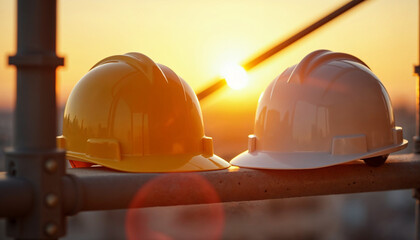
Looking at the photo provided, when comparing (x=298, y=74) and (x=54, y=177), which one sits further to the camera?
(x=298, y=74)

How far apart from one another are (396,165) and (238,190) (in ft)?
4.64

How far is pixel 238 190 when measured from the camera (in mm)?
3383

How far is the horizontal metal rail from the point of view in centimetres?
280

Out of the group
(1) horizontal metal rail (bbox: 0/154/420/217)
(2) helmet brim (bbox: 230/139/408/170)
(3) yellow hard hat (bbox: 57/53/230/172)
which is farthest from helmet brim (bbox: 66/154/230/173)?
(2) helmet brim (bbox: 230/139/408/170)

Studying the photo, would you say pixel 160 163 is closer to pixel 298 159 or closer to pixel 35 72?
pixel 298 159

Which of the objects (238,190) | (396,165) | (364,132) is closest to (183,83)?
(238,190)

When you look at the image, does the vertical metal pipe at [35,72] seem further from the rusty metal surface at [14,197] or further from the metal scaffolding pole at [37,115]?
the rusty metal surface at [14,197]

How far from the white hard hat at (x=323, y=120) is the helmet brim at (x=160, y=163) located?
31 cm

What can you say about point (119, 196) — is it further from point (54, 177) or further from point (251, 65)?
point (251, 65)

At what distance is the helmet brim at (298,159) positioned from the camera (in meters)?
3.65

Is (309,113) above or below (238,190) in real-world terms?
above

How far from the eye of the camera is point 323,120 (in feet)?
12.5

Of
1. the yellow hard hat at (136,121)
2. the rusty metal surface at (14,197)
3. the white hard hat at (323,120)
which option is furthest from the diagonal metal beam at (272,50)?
the rusty metal surface at (14,197)

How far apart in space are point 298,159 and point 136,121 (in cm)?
122
